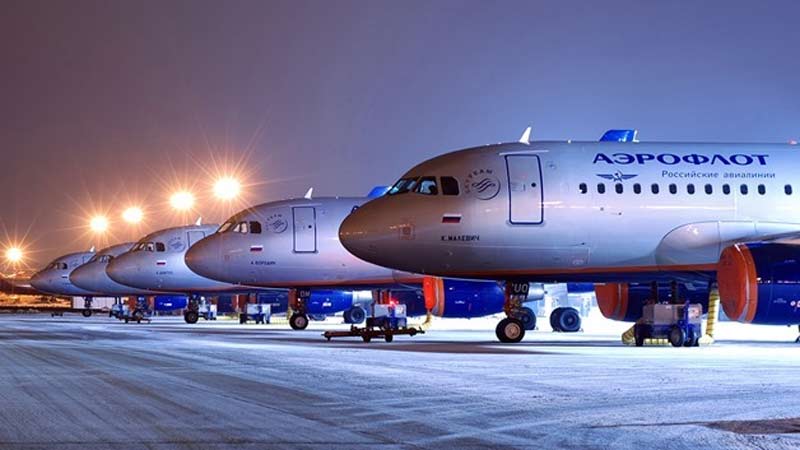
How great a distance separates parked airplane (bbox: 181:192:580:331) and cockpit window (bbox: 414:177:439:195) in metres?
12.4

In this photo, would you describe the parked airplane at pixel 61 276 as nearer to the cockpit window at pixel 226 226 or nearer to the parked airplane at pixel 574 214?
the cockpit window at pixel 226 226

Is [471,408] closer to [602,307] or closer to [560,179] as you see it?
[560,179]

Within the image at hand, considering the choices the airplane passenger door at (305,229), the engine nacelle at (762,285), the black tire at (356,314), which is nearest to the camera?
the engine nacelle at (762,285)

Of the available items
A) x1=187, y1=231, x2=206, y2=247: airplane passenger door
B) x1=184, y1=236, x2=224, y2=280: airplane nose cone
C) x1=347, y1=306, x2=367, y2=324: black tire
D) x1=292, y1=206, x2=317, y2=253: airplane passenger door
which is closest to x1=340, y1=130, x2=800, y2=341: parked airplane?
x1=292, y1=206, x2=317, y2=253: airplane passenger door

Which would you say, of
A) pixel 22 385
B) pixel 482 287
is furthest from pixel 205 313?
pixel 22 385

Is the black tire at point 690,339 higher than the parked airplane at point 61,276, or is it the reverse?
the parked airplane at point 61,276

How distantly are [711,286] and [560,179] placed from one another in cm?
532

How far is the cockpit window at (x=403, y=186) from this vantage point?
30.1 metres

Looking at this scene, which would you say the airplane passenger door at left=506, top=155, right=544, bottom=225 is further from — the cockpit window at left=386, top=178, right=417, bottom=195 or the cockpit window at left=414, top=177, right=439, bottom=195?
the cockpit window at left=386, top=178, right=417, bottom=195

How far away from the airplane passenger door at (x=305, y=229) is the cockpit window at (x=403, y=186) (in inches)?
558

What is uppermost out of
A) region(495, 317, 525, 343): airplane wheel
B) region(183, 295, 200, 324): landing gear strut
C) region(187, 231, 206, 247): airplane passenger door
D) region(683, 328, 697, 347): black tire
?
region(187, 231, 206, 247): airplane passenger door

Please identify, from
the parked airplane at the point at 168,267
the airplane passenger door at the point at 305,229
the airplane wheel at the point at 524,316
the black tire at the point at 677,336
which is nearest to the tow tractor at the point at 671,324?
the black tire at the point at 677,336

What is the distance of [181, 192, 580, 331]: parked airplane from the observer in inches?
1734

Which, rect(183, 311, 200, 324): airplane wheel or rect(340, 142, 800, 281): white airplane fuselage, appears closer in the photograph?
rect(340, 142, 800, 281): white airplane fuselage
